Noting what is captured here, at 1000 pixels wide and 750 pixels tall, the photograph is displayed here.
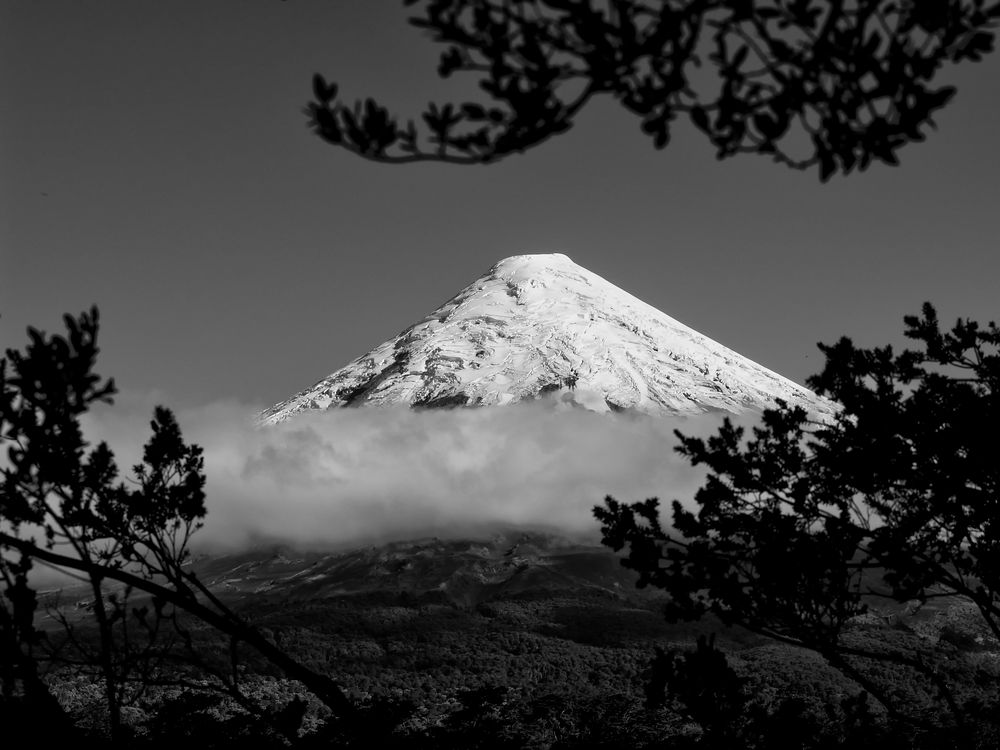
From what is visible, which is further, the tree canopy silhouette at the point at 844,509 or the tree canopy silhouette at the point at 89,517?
the tree canopy silhouette at the point at 844,509

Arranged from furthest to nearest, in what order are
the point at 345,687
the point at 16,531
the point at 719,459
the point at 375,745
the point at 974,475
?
the point at 345,687 < the point at 719,459 < the point at 974,475 < the point at 16,531 < the point at 375,745

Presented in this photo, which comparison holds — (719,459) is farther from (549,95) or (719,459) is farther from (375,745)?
(549,95)

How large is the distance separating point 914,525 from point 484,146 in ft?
22.6

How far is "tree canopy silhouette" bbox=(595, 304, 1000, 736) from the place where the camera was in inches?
364

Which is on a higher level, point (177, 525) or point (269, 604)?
point (177, 525)

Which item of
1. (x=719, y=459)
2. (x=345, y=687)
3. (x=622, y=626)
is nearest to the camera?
(x=719, y=459)

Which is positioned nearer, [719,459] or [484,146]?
[484,146]

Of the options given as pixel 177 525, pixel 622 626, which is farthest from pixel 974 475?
pixel 622 626

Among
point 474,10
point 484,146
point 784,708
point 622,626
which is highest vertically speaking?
point 474,10

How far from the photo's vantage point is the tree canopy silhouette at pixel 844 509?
9.25 meters

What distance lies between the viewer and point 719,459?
10.2 meters

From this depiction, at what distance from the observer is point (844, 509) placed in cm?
1006

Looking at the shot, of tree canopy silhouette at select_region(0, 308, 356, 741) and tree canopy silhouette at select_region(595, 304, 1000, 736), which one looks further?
tree canopy silhouette at select_region(595, 304, 1000, 736)

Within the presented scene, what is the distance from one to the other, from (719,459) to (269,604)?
664 ft
